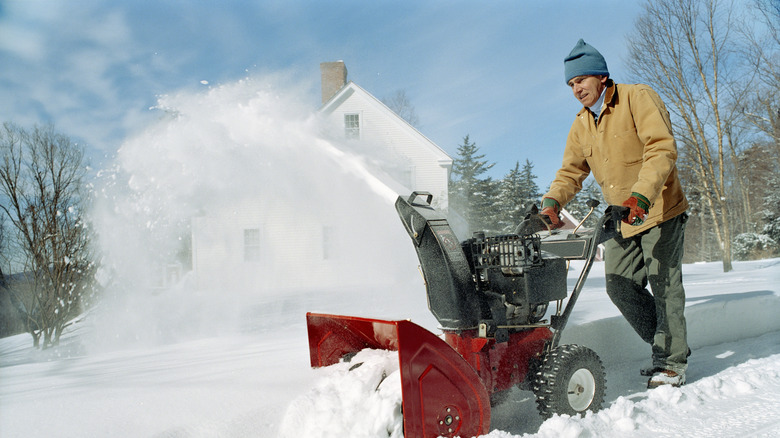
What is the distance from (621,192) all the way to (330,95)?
18.6 meters

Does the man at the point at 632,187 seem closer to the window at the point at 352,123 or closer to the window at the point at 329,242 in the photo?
the window at the point at 329,242

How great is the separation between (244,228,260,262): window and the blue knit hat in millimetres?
14464

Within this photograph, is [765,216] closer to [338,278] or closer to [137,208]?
[338,278]

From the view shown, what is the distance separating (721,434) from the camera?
80.7 inches

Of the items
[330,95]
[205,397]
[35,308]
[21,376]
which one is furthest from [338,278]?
[205,397]

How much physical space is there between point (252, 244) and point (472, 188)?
1692 centimetres

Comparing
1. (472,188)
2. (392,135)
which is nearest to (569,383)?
(392,135)

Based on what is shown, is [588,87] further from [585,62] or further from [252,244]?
[252,244]

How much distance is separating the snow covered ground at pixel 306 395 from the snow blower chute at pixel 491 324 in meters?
0.16

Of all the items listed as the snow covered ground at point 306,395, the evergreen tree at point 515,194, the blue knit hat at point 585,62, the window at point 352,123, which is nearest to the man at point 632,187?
the blue knit hat at point 585,62

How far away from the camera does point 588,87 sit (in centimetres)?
278

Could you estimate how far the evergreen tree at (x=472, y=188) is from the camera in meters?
27.7

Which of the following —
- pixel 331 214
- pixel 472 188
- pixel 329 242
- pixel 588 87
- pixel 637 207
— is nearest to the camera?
pixel 637 207

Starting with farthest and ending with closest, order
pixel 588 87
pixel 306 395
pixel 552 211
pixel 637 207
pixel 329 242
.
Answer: pixel 329 242 → pixel 552 211 → pixel 588 87 → pixel 637 207 → pixel 306 395
